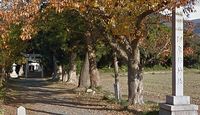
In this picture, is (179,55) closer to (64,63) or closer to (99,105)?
(99,105)

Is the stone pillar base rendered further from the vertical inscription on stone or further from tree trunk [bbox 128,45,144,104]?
tree trunk [bbox 128,45,144,104]

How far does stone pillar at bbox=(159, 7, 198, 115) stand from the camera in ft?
46.6

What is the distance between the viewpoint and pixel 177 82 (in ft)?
47.5

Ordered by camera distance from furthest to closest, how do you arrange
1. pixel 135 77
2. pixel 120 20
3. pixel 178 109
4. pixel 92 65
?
pixel 92 65
pixel 135 77
pixel 120 20
pixel 178 109

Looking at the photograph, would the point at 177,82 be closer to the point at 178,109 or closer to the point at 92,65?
the point at 178,109

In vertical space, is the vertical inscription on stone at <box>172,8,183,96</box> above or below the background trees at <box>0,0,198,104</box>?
below

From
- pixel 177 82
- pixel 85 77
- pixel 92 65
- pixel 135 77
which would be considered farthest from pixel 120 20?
pixel 85 77

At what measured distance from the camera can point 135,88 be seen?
19.3 meters

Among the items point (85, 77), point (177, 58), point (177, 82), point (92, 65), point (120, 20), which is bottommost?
point (177, 82)

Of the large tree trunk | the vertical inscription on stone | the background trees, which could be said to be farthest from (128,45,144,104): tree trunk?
the large tree trunk

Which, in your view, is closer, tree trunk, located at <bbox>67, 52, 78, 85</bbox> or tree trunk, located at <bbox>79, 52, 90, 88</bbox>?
tree trunk, located at <bbox>79, 52, 90, 88</bbox>

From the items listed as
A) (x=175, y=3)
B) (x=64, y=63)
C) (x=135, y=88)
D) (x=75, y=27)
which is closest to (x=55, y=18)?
(x=75, y=27)

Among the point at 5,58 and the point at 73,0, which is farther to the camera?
the point at 5,58

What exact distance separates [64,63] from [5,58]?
23.3 metres
